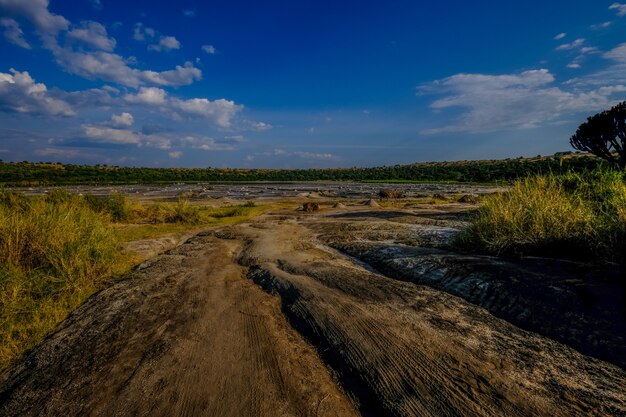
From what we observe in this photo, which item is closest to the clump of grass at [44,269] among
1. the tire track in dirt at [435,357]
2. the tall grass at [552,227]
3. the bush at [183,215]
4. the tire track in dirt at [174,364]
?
the tire track in dirt at [174,364]

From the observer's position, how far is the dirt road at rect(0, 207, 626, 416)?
2773 mm

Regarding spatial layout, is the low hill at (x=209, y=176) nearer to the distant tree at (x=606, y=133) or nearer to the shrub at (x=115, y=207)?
the distant tree at (x=606, y=133)

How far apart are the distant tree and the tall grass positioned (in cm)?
2100

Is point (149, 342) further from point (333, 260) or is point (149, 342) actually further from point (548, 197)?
point (548, 197)

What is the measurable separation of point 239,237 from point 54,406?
24.0ft

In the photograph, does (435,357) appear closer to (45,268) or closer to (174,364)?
(174,364)

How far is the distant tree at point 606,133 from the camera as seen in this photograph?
2275 centimetres

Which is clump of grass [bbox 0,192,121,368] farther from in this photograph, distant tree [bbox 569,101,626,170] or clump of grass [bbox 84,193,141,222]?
distant tree [bbox 569,101,626,170]

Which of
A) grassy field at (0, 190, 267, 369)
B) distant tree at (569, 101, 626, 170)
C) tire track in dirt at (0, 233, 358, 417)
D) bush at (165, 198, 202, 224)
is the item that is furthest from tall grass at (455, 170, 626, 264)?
distant tree at (569, 101, 626, 170)

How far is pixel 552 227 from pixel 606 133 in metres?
24.8

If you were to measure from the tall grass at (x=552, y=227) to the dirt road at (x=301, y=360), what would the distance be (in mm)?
2374

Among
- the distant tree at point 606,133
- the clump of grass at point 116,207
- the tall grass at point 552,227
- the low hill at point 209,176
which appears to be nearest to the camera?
the tall grass at point 552,227

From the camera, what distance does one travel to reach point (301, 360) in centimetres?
347

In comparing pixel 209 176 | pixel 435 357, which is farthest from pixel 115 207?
pixel 209 176
